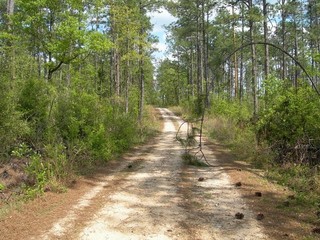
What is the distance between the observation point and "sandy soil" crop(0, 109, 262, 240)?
5789mm

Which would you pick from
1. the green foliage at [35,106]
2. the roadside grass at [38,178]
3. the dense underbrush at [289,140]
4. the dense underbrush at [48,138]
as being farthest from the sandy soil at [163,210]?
the green foliage at [35,106]

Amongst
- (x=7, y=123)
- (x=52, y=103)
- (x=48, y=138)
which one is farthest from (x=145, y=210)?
(x=52, y=103)

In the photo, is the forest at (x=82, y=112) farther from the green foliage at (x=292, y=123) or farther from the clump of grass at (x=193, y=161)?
the clump of grass at (x=193, y=161)

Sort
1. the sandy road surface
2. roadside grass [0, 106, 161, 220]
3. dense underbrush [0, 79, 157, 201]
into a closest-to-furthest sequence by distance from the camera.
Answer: the sandy road surface < roadside grass [0, 106, 161, 220] < dense underbrush [0, 79, 157, 201]

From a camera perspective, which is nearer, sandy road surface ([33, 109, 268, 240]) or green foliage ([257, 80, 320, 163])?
sandy road surface ([33, 109, 268, 240])

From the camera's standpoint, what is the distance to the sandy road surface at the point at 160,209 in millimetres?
5789

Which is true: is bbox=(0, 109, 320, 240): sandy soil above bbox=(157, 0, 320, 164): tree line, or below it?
below

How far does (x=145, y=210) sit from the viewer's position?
7.10m

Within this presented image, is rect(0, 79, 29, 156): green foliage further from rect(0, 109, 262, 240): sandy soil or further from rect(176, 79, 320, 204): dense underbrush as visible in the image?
rect(176, 79, 320, 204): dense underbrush

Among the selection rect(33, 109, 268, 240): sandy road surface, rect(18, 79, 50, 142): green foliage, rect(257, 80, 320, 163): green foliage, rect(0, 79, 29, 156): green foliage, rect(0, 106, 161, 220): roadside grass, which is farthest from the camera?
rect(18, 79, 50, 142): green foliage

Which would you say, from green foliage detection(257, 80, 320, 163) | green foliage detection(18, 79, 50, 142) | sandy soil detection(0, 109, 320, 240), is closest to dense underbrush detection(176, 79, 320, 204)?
green foliage detection(257, 80, 320, 163)

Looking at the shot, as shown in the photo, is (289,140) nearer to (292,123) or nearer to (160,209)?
(292,123)

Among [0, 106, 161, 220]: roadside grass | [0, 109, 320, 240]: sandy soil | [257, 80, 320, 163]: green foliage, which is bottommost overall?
[0, 109, 320, 240]: sandy soil

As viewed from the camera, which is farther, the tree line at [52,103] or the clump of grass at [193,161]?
the clump of grass at [193,161]
